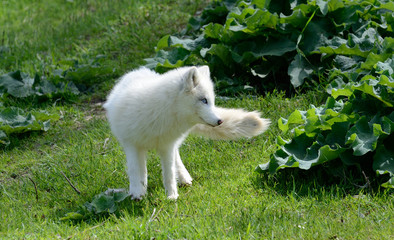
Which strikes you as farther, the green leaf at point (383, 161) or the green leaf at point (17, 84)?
the green leaf at point (17, 84)

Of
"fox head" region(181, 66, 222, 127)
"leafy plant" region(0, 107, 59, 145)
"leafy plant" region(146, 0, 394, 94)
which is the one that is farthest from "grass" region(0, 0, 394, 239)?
"fox head" region(181, 66, 222, 127)

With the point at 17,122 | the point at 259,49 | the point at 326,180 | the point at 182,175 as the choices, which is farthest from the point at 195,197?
the point at 17,122

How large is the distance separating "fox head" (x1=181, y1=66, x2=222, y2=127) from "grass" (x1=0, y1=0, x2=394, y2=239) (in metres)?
0.66

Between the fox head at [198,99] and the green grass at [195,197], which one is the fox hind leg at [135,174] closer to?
the green grass at [195,197]

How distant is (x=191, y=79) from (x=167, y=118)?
385 millimetres

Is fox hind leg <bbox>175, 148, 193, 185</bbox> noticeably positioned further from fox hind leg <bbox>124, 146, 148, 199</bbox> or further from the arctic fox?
fox hind leg <bbox>124, 146, 148, 199</bbox>

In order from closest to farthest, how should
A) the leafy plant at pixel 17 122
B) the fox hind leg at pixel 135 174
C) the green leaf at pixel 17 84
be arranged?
the fox hind leg at pixel 135 174, the leafy plant at pixel 17 122, the green leaf at pixel 17 84

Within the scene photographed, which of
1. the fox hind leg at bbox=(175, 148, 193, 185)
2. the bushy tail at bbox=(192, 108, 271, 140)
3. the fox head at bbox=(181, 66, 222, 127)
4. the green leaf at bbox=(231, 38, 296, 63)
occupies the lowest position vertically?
the fox hind leg at bbox=(175, 148, 193, 185)

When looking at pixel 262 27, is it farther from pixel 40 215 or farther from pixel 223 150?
pixel 40 215

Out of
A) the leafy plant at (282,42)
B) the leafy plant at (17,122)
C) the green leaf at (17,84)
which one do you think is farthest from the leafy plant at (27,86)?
the leafy plant at (282,42)

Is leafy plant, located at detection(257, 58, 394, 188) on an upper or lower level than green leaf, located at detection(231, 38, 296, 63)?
upper

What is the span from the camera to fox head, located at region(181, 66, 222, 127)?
451 centimetres

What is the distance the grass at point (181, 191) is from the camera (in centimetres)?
400

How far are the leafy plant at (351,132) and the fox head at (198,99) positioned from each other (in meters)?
0.69
